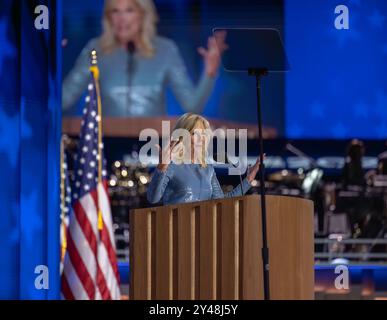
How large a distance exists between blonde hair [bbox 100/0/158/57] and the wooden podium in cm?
640

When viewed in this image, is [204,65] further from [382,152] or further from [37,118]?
[37,118]

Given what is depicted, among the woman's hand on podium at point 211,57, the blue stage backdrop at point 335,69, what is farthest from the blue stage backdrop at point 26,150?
the woman's hand on podium at point 211,57

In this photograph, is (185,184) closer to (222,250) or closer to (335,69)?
(222,250)

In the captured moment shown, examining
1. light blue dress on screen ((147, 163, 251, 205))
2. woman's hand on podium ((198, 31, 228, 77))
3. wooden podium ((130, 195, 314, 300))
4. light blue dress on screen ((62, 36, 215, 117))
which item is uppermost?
woman's hand on podium ((198, 31, 228, 77))

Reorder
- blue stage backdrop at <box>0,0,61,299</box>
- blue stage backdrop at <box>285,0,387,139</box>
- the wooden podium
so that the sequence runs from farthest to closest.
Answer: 1. blue stage backdrop at <box>285,0,387,139</box>
2. blue stage backdrop at <box>0,0,61,299</box>
3. the wooden podium

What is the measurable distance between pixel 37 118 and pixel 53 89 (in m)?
0.24

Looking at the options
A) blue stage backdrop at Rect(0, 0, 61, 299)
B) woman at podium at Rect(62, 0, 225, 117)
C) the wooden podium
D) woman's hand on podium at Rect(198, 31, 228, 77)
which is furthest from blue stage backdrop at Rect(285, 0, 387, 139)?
the wooden podium

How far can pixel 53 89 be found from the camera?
6.24m

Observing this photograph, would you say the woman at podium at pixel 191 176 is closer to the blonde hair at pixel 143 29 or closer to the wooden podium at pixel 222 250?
the wooden podium at pixel 222 250

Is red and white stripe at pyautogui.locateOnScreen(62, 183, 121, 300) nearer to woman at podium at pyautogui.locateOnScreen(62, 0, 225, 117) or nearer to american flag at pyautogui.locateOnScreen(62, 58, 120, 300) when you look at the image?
american flag at pyautogui.locateOnScreen(62, 58, 120, 300)

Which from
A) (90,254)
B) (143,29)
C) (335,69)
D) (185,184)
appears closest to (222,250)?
(185,184)

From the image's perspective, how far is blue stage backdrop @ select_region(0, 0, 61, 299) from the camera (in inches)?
236

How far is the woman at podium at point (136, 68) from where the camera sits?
10.5 m
